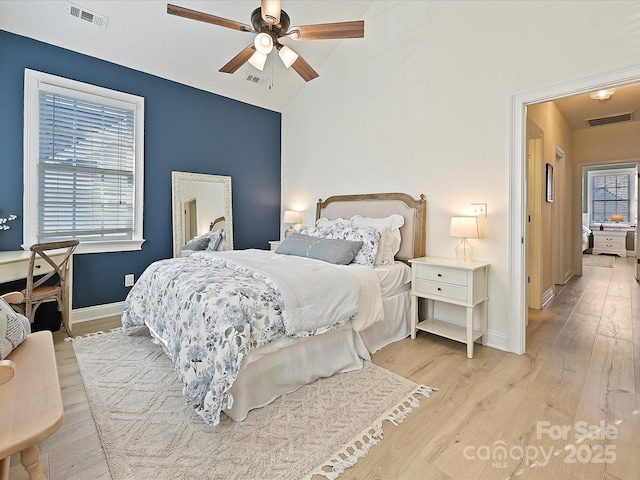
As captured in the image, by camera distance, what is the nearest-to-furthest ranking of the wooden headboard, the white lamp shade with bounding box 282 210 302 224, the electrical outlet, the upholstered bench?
the upholstered bench, the electrical outlet, the wooden headboard, the white lamp shade with bounding box 282 210 302 224

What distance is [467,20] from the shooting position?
292 centimetres

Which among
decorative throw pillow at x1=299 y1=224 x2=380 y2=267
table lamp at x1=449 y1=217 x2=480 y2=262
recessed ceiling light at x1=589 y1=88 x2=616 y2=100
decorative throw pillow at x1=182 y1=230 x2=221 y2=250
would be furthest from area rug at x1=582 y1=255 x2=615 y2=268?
decorative throw pillow at x1=182 y1=230 x2=221 y2=250

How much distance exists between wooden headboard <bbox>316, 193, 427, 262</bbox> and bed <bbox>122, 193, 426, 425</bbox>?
27 cm

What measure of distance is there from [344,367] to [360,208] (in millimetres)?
2035

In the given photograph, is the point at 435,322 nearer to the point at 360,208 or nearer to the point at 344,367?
the point at 344,367

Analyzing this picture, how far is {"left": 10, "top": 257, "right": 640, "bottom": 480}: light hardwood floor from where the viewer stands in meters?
1.47

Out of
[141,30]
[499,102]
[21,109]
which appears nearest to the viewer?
[499,102]

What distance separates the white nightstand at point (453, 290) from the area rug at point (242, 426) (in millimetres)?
808

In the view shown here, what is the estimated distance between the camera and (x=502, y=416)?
184 centimetres

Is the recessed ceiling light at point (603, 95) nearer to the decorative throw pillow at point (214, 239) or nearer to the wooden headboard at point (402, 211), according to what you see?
the wooden headboard at point (402, 211)

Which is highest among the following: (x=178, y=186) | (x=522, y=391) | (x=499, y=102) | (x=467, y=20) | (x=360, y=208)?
(x=467, y=20)

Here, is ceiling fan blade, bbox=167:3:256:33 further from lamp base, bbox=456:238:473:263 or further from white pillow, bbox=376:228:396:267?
lamp base, bbox=456:238:473:263

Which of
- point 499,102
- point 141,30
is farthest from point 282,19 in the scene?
point 499,102

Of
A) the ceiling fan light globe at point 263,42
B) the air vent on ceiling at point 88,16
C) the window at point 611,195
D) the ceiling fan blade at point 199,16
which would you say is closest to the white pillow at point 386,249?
the ceiling fan light globe at point 263,42
